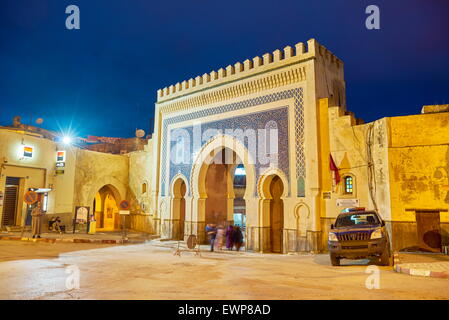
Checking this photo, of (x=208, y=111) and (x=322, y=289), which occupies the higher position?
(x=208, y=111)

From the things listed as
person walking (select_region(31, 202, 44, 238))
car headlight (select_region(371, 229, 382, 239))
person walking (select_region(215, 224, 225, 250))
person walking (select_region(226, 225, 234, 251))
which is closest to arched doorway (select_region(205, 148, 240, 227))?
person walking (select_region(215, 224, 225, 250))

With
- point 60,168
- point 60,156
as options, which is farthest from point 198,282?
point 60,156

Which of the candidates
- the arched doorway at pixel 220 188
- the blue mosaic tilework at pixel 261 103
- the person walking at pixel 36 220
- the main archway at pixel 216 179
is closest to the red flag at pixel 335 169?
the blue mosaic tilework at pixel 261 103

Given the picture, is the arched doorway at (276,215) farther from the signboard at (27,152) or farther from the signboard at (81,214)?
the signboard at (27,152)

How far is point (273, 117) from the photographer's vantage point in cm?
1423

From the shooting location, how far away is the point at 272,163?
14.0 meters

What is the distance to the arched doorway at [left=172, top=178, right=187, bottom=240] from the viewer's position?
1767cm

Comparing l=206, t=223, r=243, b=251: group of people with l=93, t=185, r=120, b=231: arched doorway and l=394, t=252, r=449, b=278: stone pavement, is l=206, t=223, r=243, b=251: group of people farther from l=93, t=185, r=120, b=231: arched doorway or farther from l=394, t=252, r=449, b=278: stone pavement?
l=93, t=185, r=120, b=231: arched doorway

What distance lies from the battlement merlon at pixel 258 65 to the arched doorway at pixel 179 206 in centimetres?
474

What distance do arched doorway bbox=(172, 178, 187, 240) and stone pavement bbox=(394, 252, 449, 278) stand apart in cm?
1115

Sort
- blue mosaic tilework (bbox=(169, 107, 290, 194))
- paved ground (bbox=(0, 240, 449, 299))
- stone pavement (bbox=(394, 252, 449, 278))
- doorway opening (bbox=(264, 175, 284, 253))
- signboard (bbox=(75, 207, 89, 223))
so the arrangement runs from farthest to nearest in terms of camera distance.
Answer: signboard (bbox=(75, 207, 89, 223)) < doorway opening (bbox=(264, 175, 284, 253)) < blue mosaic tilework (bbox=(169, 107, 290, 194)) < stone pavement (bbox=(394, 252, 449, 278)) < paved ground (bbox=(0, 240, 449, 299))
